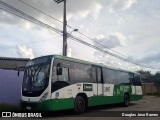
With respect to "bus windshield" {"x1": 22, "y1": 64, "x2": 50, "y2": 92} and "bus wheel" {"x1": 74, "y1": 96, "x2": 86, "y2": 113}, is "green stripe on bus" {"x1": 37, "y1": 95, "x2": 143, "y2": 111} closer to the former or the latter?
"bus wheel" {"x1": 74, "y1": 96, "x2": 86, "y2": 113}

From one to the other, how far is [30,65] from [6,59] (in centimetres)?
1505

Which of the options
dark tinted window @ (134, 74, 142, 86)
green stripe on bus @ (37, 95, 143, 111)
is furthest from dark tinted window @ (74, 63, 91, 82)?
dark tinted window @ (134, 74, 142, 86)

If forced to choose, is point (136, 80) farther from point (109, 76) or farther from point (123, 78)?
point (109, 76)

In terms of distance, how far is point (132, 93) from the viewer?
2419cm

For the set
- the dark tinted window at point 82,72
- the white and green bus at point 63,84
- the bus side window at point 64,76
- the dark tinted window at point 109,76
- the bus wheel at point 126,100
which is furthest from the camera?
the bus wheel at point 126,100

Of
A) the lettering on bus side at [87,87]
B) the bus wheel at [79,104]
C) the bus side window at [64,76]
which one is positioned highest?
the bus side window at [64,76]

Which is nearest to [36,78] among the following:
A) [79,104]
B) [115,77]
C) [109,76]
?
[79,104]

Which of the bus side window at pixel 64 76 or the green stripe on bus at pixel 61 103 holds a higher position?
the bus side window at pixel 64 76

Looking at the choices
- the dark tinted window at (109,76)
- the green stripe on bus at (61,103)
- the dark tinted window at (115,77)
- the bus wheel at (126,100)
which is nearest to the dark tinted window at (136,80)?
the dark tinted window at (115,77)

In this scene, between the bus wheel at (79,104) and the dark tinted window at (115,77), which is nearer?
the bus wheel at (79,104)

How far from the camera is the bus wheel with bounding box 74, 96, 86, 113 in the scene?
15.6 meters

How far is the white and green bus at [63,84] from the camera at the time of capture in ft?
45.7

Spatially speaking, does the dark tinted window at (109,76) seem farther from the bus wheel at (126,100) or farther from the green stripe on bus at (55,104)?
the green stripe on bus at (55,104)

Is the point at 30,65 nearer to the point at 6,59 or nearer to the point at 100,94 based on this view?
the point at 100,94
